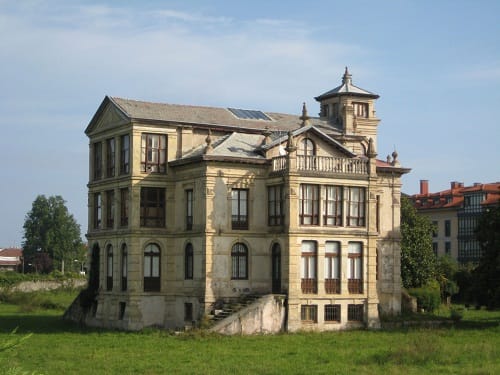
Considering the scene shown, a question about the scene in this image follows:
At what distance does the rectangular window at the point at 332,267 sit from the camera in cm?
4662

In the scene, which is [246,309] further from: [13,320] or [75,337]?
[13,320]

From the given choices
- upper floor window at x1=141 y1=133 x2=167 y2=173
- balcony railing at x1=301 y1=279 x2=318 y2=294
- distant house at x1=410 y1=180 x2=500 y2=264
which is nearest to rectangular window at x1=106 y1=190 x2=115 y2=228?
upper floor window at x1=141 y1=133 x2=167 y2=173

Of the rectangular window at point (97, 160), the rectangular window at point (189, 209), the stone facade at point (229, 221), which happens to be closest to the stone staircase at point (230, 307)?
the stone facade at point (229, 221)

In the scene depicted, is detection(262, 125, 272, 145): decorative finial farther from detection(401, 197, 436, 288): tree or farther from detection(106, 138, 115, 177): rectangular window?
detection(401, 197, 436, 288): tree

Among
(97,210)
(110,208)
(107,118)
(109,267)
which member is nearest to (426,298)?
(109,267)

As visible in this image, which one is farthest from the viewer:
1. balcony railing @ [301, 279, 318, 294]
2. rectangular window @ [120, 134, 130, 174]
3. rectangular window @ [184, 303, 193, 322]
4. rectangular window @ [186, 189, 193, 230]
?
rectangular window @ [120, 134, 130, 174]

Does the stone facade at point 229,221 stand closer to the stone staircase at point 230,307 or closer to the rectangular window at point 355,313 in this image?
the rectangular window at point 355,313

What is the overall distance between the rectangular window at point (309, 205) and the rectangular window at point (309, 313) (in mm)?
4052

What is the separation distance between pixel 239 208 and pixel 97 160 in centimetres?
969

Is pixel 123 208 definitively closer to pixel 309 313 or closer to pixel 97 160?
pixel 97 160

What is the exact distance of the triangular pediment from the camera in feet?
160

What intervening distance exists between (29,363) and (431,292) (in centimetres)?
3109

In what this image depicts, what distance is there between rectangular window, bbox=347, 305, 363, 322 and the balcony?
6642 millimetres

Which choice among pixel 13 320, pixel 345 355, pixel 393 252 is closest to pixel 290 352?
pixel 345 355
